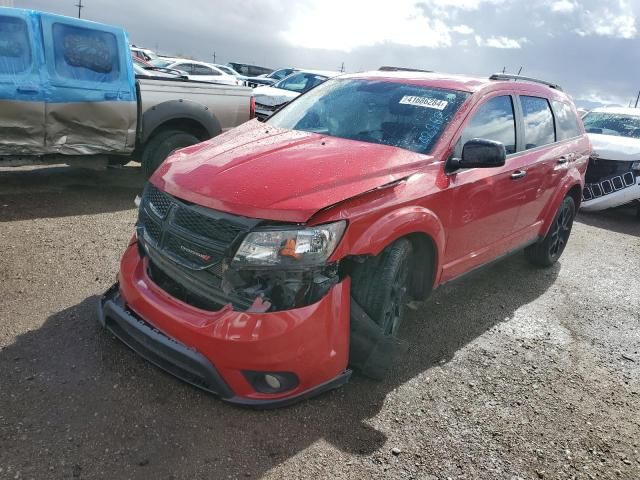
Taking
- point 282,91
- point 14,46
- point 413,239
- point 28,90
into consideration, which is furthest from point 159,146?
point 282,91

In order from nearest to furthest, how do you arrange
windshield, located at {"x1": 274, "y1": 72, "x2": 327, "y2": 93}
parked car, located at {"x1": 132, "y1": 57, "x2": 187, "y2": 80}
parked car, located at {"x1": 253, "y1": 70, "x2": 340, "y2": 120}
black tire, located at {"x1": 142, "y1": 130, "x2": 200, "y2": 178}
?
1. black tire, located at {"x1": 142, "y1": 130, "x2": 200, "y2": 178}
2. parked car, located at {"x1": 132, "y1": 57, "x2": 187, "y2": 80}
3. parked car, located at {"x1": 253, "y1": 70, "x2": 340, "y2": 120}
4. windshield, located at {"x1": 274, "y1": 72, "x2": 327, "y2": 93}

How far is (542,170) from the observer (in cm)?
445

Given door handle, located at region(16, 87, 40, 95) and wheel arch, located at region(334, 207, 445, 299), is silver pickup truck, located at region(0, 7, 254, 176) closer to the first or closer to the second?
door handle, located at region(16, 87, 40, 95)

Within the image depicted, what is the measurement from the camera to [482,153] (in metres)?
3.14

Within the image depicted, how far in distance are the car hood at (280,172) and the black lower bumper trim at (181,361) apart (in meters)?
0.71

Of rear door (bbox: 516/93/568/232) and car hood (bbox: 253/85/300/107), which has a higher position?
rear door (bbox: 516/93/568/232)

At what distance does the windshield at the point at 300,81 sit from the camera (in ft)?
43.4

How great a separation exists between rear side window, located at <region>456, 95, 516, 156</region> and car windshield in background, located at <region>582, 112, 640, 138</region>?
21.1 feet

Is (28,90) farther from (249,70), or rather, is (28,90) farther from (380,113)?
(249,70)

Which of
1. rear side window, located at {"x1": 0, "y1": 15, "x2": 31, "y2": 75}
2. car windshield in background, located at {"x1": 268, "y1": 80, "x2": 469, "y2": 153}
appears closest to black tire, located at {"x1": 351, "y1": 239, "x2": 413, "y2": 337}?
car windshield in background, located at {"x1": 268, "y1": 80, "x2": 469, "y2": 153}

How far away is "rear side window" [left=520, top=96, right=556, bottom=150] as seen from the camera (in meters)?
4.29

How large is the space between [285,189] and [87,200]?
424cm

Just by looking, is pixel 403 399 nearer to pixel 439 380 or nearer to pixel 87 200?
pixel 439 380

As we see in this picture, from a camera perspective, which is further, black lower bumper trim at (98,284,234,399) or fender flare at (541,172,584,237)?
fender flare at (541,172,584,237)
